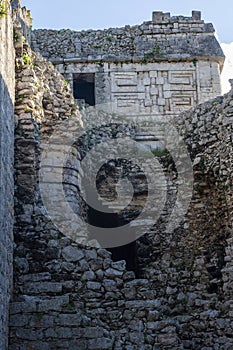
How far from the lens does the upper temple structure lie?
16297mm

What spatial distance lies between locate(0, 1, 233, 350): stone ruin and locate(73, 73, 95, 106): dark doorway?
5.33 feet

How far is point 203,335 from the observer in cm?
1087

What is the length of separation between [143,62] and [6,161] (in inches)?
319

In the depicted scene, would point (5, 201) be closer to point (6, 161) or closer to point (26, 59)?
point (6, 161)

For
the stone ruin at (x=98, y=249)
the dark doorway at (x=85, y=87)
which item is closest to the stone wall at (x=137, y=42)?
the dark doorway at (x=85, y=87)

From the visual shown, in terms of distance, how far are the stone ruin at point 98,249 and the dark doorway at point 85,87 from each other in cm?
163

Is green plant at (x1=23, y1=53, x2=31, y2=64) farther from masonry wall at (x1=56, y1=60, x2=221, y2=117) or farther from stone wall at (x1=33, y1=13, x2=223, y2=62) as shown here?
stone wall at (x1=33, y1=13, x2=223, y2=62)

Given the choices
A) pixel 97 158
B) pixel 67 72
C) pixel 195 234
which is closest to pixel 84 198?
pixel 97 158

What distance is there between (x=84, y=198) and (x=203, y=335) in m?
2.75

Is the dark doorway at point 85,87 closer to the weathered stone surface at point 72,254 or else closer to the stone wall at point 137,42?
the stone wall at point 137,42

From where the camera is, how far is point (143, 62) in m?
16.6

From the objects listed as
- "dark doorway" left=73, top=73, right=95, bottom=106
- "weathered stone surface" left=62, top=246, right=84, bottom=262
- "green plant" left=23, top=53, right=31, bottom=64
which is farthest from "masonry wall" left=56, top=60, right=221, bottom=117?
"weathered stone surface" left=62, top=246, right=84, bottom=262

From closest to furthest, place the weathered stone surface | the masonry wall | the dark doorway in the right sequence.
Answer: the weathered stone surface < the masonry wall < the dark doorway

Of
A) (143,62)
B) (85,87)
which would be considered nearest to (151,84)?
(143,62)
